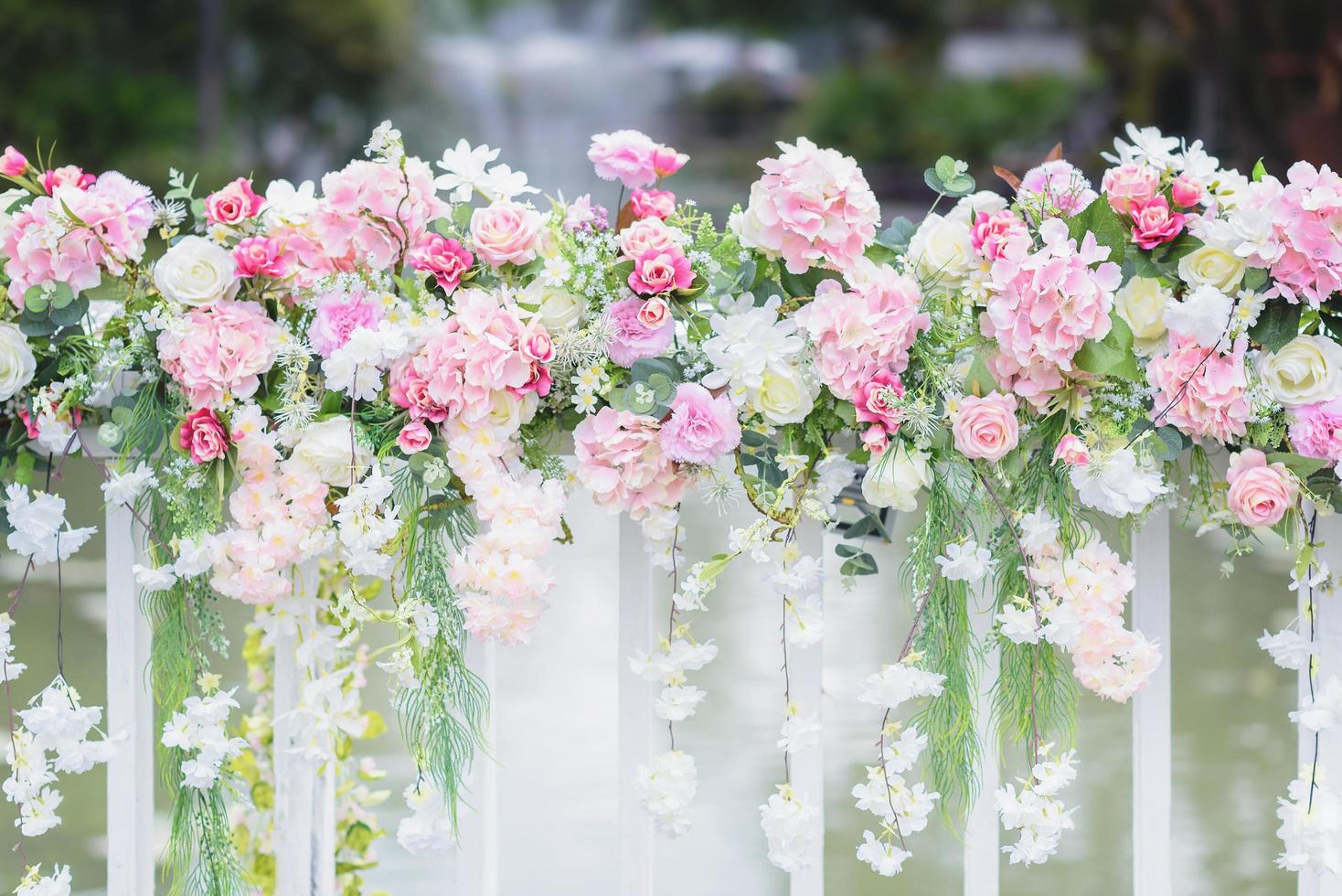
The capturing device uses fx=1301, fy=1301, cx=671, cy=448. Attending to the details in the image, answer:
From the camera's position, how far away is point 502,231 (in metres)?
1.33

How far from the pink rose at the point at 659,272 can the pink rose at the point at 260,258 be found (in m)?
0.38

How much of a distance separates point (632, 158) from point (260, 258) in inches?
15.9

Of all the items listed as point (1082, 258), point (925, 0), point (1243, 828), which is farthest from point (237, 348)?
point (925, 0)

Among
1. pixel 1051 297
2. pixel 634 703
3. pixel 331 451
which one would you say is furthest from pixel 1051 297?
pixel 331 451

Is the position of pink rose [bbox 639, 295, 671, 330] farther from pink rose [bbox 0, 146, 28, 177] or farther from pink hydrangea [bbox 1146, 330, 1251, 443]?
pink rose [bbox 0, 146, 28, 177]

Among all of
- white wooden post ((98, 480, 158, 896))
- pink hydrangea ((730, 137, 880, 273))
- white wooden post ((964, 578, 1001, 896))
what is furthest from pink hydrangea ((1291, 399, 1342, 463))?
white wooden post ((98, 480, 158, 896))

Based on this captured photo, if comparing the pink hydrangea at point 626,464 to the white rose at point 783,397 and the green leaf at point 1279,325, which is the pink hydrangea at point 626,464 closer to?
the white rose at point 783,397

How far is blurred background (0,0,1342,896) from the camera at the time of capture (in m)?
2.64

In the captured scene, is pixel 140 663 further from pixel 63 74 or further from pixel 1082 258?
pixel 63 74

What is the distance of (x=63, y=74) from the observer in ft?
40.8

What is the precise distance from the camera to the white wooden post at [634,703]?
4.72ft

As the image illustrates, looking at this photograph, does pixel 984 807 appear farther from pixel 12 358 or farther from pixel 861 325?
pixel 12 358

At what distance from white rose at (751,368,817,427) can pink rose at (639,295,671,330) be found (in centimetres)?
12

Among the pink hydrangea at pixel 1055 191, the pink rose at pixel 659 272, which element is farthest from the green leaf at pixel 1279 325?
the pink rose at pixel 659 272
